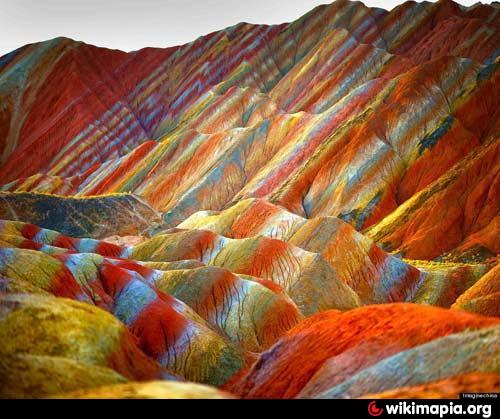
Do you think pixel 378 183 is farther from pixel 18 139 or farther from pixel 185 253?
pixel 18 139

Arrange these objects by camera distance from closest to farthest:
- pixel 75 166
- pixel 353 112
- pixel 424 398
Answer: pixel 424 398 < pixel 353 112 < pixel 75 166

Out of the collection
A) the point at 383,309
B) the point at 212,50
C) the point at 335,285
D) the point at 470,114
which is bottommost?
the point at 335,285

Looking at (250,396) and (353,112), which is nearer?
(250,396)

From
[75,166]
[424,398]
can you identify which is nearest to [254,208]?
[424,398]

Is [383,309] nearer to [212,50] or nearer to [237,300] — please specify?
[237,300]

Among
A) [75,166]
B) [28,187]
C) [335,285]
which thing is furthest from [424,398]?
[75,166]

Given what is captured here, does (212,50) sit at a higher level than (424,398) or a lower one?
higher

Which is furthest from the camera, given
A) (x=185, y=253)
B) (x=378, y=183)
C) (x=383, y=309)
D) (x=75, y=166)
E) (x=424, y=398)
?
(x=75, y=166)
